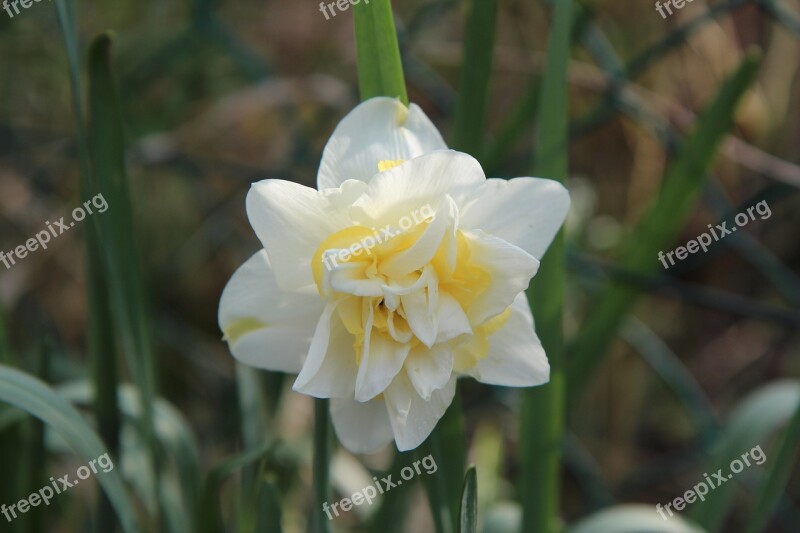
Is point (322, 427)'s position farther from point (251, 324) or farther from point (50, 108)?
point (50, 108)

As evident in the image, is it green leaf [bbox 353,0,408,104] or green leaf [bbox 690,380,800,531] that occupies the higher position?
green leaf [bbox 353,0,408,104]

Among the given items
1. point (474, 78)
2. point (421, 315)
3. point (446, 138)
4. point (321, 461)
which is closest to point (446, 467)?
point (321, 461)

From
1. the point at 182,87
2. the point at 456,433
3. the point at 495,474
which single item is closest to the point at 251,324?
the point at 456,433

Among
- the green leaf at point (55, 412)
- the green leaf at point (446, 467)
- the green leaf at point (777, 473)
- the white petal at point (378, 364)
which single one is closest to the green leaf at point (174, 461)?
the green leaf at point (55, 412)

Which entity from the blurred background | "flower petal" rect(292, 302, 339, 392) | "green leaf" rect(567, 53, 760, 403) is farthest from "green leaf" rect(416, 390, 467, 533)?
the blurred background

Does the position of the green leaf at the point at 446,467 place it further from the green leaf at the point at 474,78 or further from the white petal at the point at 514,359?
the green leaf at the point at 474,78

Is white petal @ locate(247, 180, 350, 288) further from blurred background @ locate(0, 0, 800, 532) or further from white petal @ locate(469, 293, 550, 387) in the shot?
blurred background @ locate(0, 0, 800, 532)
